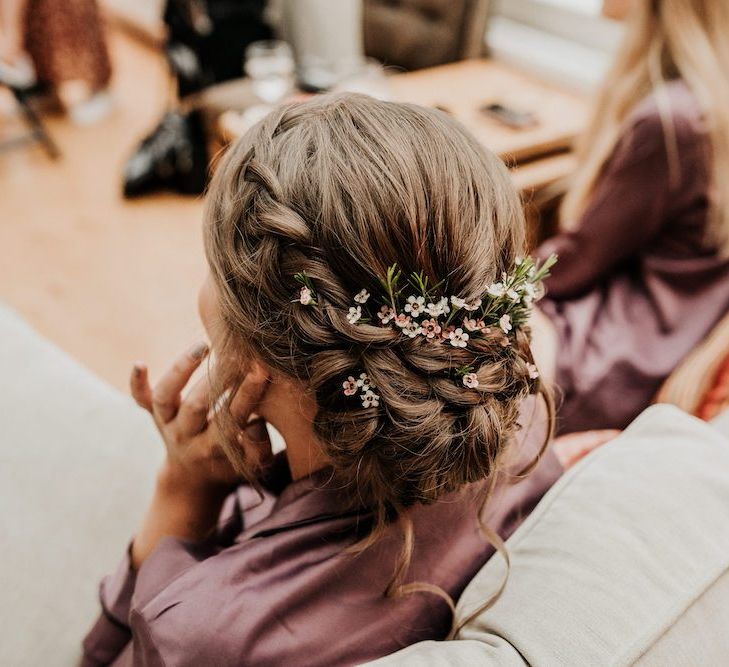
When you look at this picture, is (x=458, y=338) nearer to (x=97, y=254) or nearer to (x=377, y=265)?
(x=377, y=265)

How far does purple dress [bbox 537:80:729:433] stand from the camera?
1209 millimetres

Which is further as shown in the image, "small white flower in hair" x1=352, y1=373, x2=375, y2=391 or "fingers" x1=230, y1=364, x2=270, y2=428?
"fingers" x1=230, y1=364, x2=270, y2=428

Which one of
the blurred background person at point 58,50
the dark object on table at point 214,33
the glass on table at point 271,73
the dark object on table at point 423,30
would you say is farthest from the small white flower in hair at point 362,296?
the blurred background person at point 58,50

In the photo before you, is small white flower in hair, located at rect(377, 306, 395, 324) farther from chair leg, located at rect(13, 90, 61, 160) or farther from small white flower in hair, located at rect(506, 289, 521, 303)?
chair leg, located at rect(13, 90, 61, 160)

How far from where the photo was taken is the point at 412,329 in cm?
58

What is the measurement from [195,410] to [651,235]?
100 centimetres

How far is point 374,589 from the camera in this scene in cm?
65

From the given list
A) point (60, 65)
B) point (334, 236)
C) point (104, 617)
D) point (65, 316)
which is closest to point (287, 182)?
point (334, 236)

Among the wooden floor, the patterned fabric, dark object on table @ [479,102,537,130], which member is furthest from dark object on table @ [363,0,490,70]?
the patterned fabric

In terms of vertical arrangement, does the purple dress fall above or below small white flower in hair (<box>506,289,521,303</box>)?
below

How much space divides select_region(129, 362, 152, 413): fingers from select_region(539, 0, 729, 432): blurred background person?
0.77 meters

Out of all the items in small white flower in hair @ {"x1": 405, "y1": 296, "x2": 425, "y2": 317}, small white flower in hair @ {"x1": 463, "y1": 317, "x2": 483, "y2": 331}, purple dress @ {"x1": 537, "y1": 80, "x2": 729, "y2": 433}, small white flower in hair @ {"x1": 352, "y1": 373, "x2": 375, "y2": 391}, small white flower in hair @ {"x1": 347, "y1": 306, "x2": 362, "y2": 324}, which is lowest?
purple dress @ {"x1": 537, "y1": 80, "x2": 729, "y2": 433}

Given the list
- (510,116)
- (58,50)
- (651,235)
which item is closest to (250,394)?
(651,235)

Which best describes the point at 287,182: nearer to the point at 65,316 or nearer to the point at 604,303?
the point at 604,303
